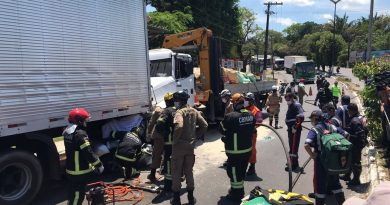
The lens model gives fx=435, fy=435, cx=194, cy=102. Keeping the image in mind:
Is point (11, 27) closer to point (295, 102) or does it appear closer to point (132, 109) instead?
point (132, 109)

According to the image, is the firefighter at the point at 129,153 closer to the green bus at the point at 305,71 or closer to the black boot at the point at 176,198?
the black boot at the point at 176,198

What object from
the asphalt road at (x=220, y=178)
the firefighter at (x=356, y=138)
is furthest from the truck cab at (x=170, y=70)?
the firefighter at (x=356, y=138)

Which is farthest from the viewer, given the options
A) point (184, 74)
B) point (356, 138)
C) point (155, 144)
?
point (184, 74)

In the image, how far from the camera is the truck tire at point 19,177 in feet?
22.2

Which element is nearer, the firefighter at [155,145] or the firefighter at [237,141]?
the firefighter at [237,141]

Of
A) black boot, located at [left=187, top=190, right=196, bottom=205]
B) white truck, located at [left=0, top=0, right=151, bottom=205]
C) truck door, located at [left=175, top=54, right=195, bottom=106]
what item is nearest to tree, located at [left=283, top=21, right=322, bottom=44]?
truck door, located at [left=175, top=54, right=195, bottom=106]

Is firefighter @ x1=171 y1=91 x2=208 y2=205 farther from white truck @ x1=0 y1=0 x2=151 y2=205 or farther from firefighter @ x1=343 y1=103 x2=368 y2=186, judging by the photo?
firefighter @ x1=343 y1=103 x2=368 y2=186

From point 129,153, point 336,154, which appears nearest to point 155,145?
point 129,153

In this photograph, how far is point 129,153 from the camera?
344 inches

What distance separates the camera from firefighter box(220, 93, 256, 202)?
7004 mm

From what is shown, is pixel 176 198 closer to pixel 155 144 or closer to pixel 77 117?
pixel 155 144

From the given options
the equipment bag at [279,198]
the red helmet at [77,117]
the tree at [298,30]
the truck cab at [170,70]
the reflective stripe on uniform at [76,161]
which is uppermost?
the tree at [298,30]

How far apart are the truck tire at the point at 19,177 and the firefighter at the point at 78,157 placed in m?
1.28

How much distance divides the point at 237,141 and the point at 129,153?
8.75 ft
